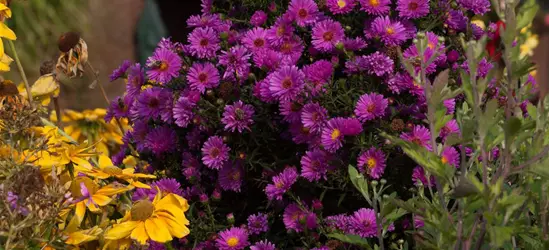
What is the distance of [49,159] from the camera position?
1.85m

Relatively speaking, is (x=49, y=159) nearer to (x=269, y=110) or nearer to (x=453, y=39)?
(x=269, y=110)

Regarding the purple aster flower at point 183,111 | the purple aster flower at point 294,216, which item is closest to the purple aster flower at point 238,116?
Answer: the purple aster flower at point 183,111

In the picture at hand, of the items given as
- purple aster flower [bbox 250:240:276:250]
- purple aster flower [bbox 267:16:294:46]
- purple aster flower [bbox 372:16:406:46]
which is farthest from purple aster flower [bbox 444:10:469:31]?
purple aster flower [bbox 250:240:276:250]

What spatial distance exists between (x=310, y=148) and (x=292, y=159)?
3.4 inches

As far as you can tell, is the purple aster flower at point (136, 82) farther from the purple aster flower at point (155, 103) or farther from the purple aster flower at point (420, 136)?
the purple aster flower at point (420, 136)

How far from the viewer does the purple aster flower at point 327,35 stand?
2.02 meters

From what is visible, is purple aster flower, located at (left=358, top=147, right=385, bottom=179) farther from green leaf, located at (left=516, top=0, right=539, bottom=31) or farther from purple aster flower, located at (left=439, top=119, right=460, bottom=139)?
green leaf, located at (left=516, top=0, right=539, bottom=31)

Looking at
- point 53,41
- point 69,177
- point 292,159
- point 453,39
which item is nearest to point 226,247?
point 292,159

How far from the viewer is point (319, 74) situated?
1.98 m

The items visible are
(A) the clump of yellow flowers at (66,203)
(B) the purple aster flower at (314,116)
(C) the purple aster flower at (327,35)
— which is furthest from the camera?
(C) the purple aster flower at (327,35)

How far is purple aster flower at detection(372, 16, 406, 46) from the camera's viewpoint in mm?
2006

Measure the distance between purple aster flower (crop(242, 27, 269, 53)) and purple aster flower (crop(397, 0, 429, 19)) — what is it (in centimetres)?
32

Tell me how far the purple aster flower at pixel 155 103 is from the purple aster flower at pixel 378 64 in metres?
0.50

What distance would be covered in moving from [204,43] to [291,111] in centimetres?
33
